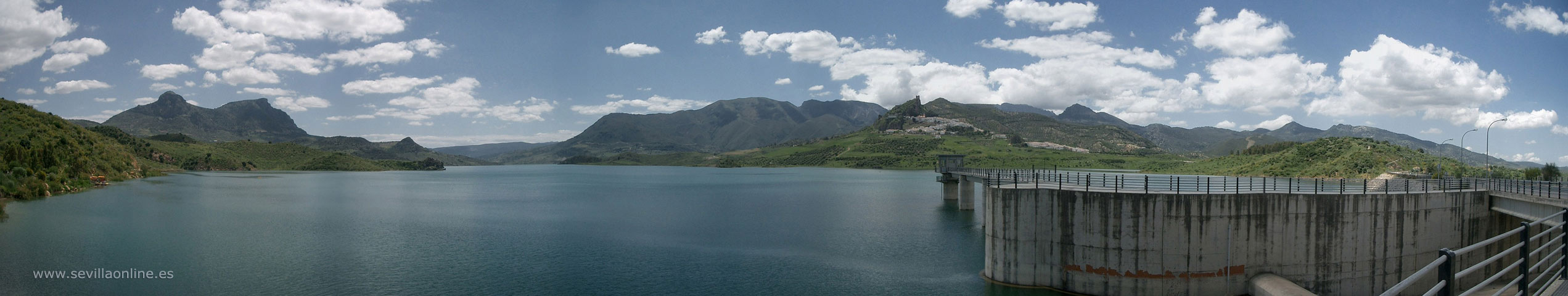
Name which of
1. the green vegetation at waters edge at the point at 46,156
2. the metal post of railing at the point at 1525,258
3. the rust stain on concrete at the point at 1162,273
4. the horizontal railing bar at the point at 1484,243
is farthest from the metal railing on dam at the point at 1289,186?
the green vegetation at waters edge at the point at 46,156

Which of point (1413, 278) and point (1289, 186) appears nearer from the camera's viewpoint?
point (1413, 278)

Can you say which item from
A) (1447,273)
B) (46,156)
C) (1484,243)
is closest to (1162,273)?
(1484,243)

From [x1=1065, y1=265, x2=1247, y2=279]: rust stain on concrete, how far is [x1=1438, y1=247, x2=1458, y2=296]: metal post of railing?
868 inches

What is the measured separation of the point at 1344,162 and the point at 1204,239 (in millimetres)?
83874

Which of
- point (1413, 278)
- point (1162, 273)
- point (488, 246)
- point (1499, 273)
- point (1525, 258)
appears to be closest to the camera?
point (1413, 278)

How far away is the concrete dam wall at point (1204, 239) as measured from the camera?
2641 centimetres

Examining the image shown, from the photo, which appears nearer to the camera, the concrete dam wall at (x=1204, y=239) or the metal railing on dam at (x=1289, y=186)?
the concrete dam wall at (x=1204, y=239)

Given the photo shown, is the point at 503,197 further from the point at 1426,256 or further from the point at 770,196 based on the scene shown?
the point at 1426,256

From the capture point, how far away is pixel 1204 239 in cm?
2650

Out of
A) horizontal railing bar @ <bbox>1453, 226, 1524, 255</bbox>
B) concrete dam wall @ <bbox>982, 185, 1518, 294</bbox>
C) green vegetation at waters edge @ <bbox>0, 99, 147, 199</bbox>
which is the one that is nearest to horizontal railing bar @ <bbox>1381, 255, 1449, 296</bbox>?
horizontal railing bar @ <bbox>1453, 226, 1524, 255</bbox>

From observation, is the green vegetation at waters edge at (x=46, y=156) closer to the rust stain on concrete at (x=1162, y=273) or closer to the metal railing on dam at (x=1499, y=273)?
the rust stain on concrete at (x=1162, y=273)

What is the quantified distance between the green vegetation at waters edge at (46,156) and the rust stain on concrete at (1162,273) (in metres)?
87.1

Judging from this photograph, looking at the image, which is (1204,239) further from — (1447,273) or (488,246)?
(488,246)

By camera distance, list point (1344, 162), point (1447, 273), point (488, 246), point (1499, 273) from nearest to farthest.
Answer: point (1447, 273)
point (1499, 273)
point (488, 246)
point (1344, 162)
